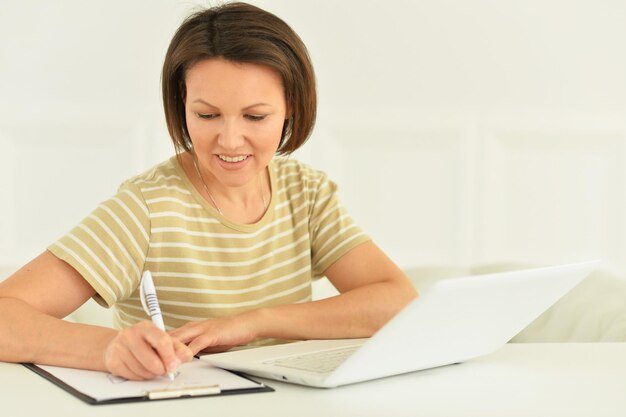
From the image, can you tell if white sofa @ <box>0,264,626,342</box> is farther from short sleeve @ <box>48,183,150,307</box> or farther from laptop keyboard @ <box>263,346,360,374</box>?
laptop keyboard @ <box>263,346,360,374</box>

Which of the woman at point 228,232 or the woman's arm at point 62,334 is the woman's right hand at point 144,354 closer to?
the woman's arm at point 62,334

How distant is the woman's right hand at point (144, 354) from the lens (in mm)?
1027

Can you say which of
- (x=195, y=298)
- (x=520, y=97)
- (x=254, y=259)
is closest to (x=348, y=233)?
(x=254, y=259)

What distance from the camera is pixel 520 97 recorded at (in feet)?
10.3

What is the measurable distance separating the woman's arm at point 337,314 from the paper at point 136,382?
0.44ft

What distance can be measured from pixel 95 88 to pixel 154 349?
1.93 metres

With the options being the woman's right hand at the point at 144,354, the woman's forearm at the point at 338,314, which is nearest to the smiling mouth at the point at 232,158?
the woman's forearm at the point at 338,314

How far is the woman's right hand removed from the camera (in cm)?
103

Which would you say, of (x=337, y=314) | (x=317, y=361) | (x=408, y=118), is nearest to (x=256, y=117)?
(x=337, y=314)

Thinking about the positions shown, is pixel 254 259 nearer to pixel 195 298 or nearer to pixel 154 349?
pixel 195 298

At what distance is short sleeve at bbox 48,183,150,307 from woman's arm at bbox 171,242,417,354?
20 centimetres

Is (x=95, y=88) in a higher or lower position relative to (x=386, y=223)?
higher

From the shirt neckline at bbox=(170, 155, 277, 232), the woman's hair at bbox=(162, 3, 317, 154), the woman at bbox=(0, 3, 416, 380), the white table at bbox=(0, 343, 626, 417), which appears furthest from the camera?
the shirt neckline at bbox=(170, 155, 277, 232)

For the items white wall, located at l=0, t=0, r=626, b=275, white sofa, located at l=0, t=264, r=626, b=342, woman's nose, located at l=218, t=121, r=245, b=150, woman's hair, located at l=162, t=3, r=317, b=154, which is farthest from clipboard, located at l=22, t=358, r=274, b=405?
white wall, located at l=0, t=0, r=626, b=275
